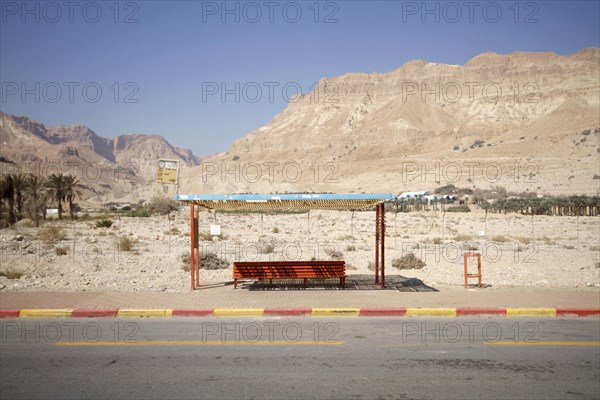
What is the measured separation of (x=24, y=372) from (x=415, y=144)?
402 feet

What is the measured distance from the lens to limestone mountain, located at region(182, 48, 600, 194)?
3600 inches

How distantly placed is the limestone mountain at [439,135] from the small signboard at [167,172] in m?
59.1

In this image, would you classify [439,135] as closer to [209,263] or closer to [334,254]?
[334,254]

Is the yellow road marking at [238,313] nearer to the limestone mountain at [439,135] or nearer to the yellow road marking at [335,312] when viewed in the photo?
the yellow road marking at [335,312]

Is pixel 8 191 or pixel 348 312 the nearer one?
pixel 348 312

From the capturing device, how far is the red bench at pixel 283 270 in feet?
45.2

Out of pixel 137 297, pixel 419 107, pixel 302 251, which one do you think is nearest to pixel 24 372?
pixel 137 297

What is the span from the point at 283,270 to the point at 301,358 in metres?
6.01

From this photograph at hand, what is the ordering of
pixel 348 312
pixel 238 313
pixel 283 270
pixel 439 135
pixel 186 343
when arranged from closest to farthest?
pixel 186 343 < pixel 238 313 < pixel 348 312 < pixel 283 270 < pixel 439 135

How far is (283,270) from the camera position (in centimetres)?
1382

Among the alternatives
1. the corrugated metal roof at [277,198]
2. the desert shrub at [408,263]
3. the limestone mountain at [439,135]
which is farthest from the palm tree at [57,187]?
the limestone mountain at [439,135]

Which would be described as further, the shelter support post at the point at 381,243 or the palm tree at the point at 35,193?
the palm tree at the point at 35,193

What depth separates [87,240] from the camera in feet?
89.8

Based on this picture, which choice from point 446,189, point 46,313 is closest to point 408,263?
point 46,313
